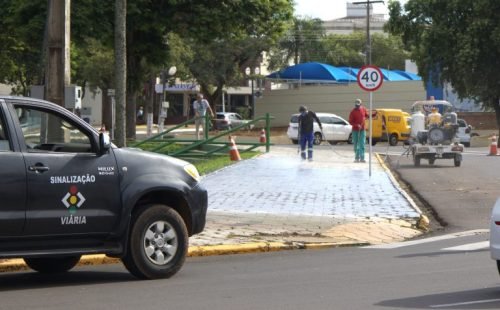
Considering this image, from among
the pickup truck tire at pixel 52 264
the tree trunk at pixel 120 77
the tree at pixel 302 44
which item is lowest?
the pickup truck tire at pixel 52 264

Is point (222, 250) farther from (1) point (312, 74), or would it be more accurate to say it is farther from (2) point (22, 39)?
(1) point (312, 74)

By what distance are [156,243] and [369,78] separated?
1562 centimetres

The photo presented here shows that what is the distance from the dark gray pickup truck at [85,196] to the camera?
9.44 metres

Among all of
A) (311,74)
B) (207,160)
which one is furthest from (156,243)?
(311,74)

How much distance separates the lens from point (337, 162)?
2947 cm

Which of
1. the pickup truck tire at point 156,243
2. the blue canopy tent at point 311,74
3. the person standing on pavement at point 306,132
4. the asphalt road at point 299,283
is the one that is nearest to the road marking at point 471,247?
the asphalt road at point 299,283

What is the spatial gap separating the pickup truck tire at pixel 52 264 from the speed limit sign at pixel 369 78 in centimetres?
1515

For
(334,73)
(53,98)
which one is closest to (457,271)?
(53,98)

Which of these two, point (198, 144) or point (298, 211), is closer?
point (298, 211)

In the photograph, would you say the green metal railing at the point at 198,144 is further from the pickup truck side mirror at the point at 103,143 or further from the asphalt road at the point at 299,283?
the pickup truck side mirror at the point at 103,143

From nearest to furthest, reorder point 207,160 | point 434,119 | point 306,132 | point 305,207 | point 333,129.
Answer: point 305,207 → point 207,160 → point 306,132 → point 434,119 → point 333,129

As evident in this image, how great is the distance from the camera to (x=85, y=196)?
9828 millimetres

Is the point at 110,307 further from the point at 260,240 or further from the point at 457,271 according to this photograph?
the point at 260,240

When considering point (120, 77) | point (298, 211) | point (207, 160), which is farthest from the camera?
point (207, 160)
